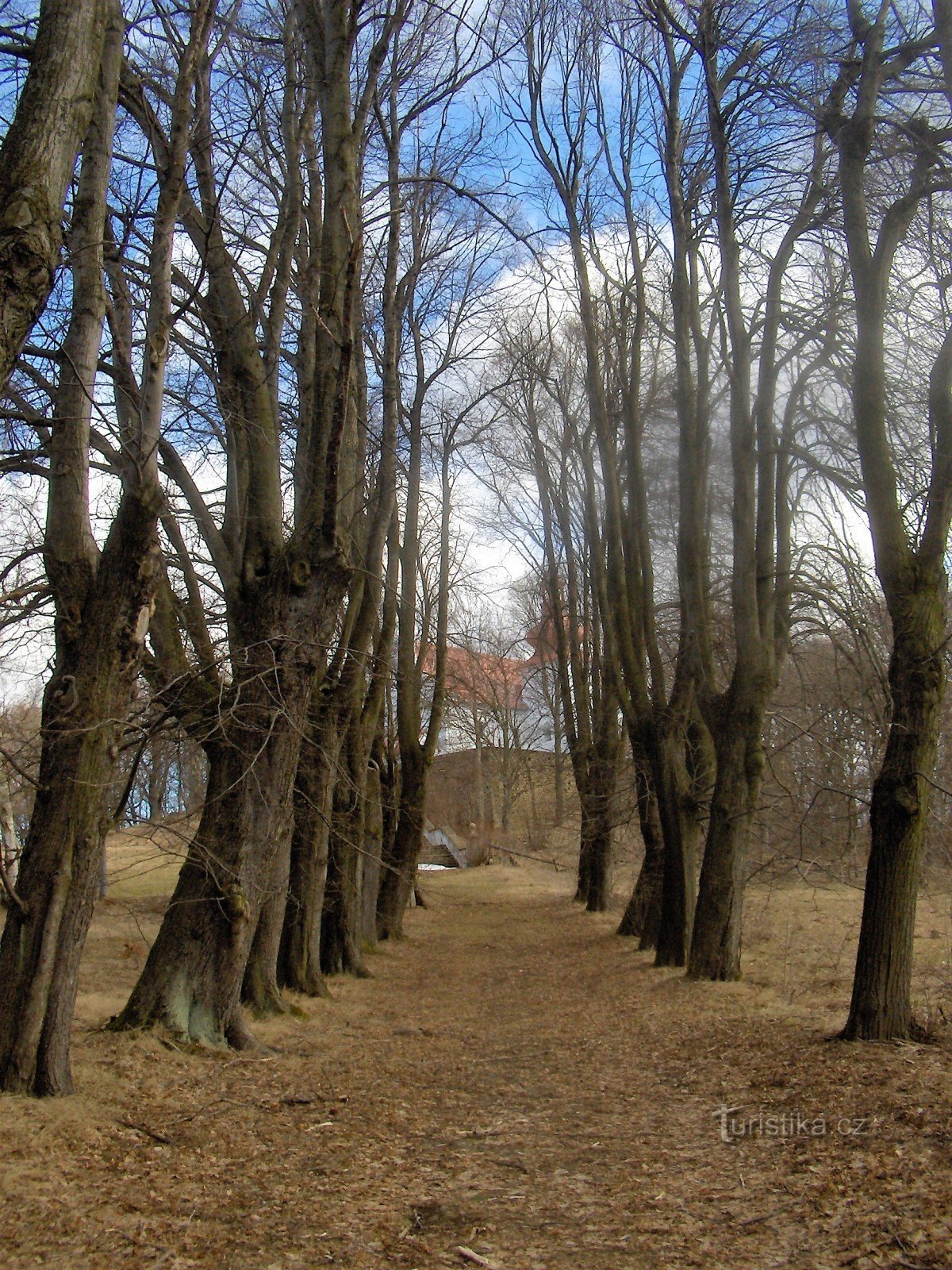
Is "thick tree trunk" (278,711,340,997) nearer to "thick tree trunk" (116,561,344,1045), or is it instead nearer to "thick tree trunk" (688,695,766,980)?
"thick tree trunk" (116,561,344,1045)

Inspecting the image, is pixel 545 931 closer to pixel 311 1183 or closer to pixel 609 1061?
pixel 609 1061

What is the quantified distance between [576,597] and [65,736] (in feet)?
61.5

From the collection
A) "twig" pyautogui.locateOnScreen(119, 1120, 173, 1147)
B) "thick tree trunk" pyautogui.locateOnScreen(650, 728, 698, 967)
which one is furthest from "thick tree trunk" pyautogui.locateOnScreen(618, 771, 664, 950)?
"twig" pyautogui.locateOnScreen(119, 1120, 173, 1147)

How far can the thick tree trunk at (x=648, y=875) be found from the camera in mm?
14485

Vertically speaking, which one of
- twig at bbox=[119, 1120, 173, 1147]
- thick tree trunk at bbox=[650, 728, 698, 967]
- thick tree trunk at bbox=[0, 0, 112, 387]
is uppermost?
thick tree trunk at bbox=[0, 0, 112, 387]

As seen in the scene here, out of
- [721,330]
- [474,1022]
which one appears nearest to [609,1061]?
[474,1022]

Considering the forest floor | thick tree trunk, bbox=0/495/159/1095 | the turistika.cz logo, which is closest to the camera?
the forest floor

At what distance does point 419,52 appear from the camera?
10898 millimetres

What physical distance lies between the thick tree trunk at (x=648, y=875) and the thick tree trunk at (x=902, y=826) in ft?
24.6

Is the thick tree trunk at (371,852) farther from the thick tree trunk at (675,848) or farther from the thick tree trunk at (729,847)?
the thick tree trunk at (729,847)

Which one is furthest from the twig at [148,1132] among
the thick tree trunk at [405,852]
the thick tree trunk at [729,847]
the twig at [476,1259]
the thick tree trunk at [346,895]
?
the thick tree trunk at [405,852]

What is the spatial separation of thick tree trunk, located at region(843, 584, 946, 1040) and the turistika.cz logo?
4.63 feet

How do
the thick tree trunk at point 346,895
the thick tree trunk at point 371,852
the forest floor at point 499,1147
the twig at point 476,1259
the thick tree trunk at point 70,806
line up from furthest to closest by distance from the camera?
1. the thick tree trunk at point 371,852
2. the thick tree trunk at point 346,895
3. the thick tree trunk at point 70,806
4. the forest floor at point 499,1147
5. the twig at point 476,1259

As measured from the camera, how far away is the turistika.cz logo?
5.02 metres
